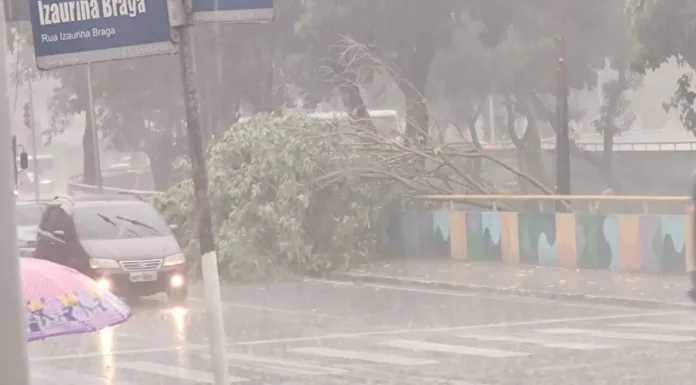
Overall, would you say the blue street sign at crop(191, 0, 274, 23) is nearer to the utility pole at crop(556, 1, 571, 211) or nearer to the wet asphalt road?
the wet asphalt road

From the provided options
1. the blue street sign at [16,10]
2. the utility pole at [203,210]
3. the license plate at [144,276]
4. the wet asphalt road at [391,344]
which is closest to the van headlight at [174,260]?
the license plate at [144,276]

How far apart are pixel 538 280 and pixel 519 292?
1.21 meters

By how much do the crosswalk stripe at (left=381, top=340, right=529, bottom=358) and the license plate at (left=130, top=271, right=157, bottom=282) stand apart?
621 cm

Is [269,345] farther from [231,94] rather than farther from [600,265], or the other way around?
[231,94]

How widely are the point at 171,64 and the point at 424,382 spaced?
35.9 m

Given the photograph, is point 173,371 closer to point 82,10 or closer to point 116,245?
point 82,10

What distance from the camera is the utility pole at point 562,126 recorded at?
2512cm

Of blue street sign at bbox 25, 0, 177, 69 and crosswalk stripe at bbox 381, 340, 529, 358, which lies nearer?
blue street sign at bbox 25, 0, 177, 69

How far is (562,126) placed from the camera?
85.1 ft

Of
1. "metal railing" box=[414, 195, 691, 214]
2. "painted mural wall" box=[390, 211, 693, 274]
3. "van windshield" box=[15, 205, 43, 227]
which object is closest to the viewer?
"painted mural wall" box=[390, 211, 693, 274]

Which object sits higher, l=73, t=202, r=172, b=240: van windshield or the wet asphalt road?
l=73, t=202, r=172, b=240: van windshield

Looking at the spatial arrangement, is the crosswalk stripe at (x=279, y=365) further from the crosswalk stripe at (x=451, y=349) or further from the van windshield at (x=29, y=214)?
the van windshield at (x=29, y=214)

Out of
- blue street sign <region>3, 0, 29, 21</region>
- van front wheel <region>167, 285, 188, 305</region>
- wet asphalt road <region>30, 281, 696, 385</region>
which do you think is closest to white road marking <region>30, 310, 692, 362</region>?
wet asphalt road <region>30, 281, 696, 385</region>

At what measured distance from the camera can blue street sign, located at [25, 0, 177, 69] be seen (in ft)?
23.9
